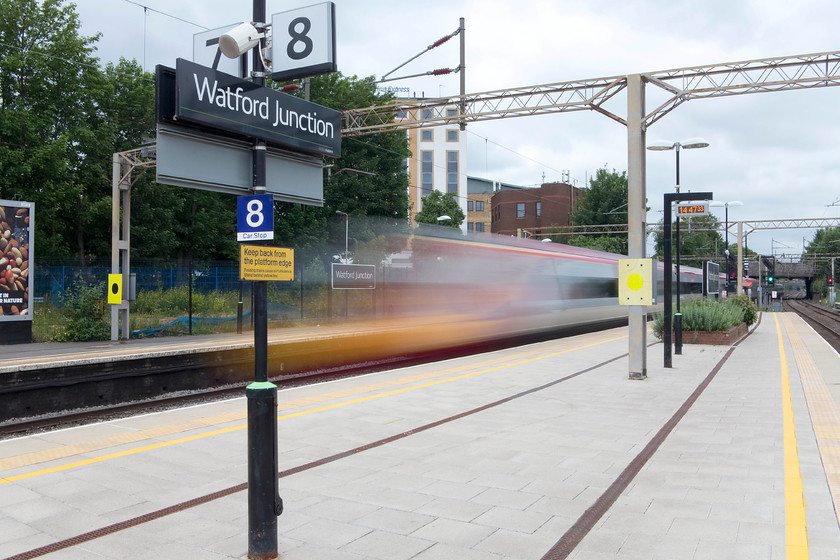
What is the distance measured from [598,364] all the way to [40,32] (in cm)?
2948

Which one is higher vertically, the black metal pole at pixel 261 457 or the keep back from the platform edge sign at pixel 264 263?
the keep back from the platform edge sign at pixel 264 263

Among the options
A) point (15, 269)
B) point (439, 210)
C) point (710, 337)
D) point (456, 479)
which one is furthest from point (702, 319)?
point (439, 210)

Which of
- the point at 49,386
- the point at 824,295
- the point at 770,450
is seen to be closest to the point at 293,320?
the point at 49,386

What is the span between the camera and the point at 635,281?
1259 cm

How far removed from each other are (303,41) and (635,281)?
31.2 ft

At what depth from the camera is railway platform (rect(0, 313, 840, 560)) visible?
441 cm

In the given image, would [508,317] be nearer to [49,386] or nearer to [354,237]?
[49,386]

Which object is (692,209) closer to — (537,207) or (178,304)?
(178,304)

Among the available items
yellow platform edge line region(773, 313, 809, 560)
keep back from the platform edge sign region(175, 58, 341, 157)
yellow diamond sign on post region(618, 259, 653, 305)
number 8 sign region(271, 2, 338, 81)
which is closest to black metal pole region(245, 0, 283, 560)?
keep back from the platform edge sign region(175, 58, 341, 157)

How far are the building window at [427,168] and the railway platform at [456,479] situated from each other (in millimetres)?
76756

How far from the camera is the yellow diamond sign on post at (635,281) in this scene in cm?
1248

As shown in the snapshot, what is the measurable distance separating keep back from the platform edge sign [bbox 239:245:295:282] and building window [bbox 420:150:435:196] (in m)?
82.2

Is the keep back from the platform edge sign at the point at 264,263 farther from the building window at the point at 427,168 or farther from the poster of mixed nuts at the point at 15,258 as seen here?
the building window at the point at 427,168

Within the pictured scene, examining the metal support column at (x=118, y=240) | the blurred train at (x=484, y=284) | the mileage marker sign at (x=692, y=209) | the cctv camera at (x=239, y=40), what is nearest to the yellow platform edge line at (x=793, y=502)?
the cctv camera at (x=239, y=40)
